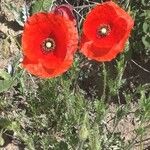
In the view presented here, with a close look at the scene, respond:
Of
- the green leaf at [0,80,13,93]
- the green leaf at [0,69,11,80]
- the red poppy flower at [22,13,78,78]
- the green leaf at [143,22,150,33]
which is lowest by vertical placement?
the red poppy flower at [22,13,78,78]

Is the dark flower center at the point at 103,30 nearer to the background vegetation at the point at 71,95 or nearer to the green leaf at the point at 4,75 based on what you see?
the background vegetation at the point at 71,95

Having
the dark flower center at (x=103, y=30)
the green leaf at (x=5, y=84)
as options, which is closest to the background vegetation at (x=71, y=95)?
the green leaf at (x=5, y=84)

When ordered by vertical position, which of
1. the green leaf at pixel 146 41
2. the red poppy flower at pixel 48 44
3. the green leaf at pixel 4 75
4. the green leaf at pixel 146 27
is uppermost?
the green leaf at pixel 146 27

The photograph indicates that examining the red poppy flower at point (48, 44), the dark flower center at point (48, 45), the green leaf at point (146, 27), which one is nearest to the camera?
the red poppy flower at point (48, 44)

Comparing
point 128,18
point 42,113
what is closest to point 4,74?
point 42,113

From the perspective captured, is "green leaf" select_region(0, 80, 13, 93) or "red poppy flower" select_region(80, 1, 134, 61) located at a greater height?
"green leaf" select_region(0, 80, 13, 93)

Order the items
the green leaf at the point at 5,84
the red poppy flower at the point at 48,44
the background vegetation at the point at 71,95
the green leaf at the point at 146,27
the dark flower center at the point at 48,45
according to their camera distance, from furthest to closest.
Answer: the green leaf at the point at 5,84 → the green leaf at the point at 146,27 → the background vegetation at the point at 71,95 → the dark flower center at the point at 48,45 → the red poppy flower at the point at 48,44

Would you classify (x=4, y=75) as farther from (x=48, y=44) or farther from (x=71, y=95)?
(x=48, y=44)

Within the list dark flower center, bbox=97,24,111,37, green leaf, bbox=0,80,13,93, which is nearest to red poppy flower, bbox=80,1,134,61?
dark flower center, bbox=97,24,111,37

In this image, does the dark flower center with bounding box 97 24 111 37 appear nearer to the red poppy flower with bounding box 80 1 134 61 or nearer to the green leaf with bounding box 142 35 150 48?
the red poppy flower with bounding box 80 1 134 61
